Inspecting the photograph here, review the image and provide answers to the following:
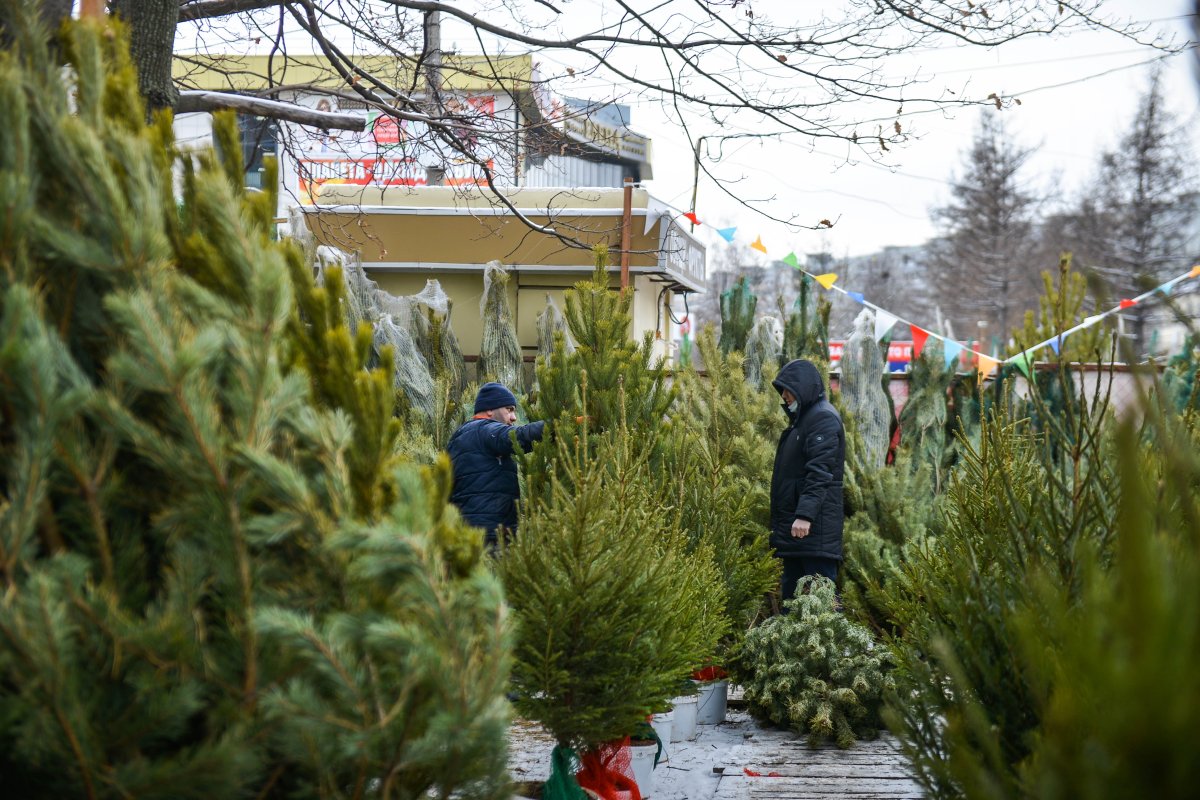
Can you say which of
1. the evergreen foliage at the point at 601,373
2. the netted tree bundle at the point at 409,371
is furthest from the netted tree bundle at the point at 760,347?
the evergreen foliage at the point at 601,373

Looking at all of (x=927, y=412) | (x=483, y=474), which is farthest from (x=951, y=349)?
(x=483, y=474)

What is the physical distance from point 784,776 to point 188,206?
426 cm

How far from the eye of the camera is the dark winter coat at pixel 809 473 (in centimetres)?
713

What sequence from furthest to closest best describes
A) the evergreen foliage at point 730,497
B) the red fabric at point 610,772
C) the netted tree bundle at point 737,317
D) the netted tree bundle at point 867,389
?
the netted tree bundle at point 737,317
the netted tree bundle at point 867,389
the evergreen foliage at point 730,497
the red fabric at point 610,772

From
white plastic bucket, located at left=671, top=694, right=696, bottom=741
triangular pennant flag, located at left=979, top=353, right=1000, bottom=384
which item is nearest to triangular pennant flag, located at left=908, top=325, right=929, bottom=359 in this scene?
triangular pennant flag, located at left=979, top=353, right=1000, bottom=384

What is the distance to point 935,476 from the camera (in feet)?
32.0

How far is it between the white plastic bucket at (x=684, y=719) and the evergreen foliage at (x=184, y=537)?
13.2 feet

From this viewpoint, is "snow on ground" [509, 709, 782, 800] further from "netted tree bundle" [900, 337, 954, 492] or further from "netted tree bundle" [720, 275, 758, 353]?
"netted tree bundle" [720, 275, 758, 353]

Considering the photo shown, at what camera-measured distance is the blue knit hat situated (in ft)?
22.9

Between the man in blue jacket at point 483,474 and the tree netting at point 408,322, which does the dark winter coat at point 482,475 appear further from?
the tree netting at point 408,322

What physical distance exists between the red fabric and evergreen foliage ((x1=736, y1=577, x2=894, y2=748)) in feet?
5.27

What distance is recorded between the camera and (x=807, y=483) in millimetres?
7133

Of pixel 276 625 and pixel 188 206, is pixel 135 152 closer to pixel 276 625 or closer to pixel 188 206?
pixel 188 206

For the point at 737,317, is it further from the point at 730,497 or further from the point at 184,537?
the point at 184,537
